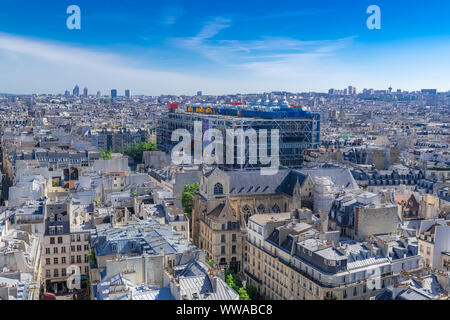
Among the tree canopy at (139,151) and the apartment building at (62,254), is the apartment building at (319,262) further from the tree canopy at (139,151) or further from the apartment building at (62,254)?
the tree canopy at (139,151)

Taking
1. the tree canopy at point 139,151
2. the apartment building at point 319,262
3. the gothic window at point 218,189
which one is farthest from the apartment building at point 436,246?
the tree canopy at point 139,151

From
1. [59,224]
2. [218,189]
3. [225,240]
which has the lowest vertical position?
[225,240]

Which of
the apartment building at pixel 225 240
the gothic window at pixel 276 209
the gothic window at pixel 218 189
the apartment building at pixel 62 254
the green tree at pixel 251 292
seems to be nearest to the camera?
the green tree at pixel 251 292

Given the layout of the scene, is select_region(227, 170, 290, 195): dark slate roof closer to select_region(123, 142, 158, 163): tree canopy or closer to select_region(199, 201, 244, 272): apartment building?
select_region(199, 201, 244, 272): apartment building

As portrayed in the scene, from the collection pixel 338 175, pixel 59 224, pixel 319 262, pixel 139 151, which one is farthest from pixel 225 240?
pixel 139 151

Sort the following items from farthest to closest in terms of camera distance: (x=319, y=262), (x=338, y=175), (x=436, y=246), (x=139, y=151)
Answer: (x=139, y=151)
(x=338, y=175)
(x=436, y=246)
(x=319, y=262)

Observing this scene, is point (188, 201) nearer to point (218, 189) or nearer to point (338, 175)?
point (218, 189)

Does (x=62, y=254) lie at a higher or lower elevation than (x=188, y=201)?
lower

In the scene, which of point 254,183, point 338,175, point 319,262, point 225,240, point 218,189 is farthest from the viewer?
point 338,175

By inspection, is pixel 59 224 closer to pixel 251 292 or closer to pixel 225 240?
pixel 225 240

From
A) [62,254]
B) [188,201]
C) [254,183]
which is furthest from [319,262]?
[188,201]

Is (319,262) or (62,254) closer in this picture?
(319,262)
